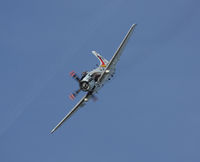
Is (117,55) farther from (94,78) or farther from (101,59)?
(101,59)

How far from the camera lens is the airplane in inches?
4304

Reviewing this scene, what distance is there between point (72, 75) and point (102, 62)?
2948 cm

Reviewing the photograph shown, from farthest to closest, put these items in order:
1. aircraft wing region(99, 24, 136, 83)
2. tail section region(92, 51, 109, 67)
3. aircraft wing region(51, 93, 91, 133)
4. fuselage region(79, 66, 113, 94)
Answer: tail section region(92, 51, 109, 67) < aircraft wing region(51, 93, 91, 133) < aircraft wing region(99, 24, 136, 83) < fuselage region(79, 66, 113, 94)

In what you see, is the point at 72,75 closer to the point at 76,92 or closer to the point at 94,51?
the point at 76,92

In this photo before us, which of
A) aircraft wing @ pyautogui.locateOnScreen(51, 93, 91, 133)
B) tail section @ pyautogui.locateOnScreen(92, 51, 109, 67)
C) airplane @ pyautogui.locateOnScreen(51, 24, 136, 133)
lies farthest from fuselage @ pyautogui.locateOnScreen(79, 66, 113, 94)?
tail section @ pyautogui.locateOnScreen(92, 51, 109, 67)

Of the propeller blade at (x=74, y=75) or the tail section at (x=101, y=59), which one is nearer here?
the propeller blade at (x=74, y=75)

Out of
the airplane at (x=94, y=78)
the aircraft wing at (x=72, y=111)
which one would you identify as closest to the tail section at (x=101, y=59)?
the airplane at (x=94, y=78)

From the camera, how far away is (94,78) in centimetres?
11288

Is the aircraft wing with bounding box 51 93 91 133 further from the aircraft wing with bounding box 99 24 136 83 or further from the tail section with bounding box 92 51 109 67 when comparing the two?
the tail section with bounding box 92 51 109 67

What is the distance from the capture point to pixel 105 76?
116 meters

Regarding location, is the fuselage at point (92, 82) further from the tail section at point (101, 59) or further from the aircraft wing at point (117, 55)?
the tail section at point (101, 59)

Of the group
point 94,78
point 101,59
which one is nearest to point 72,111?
point 94,78

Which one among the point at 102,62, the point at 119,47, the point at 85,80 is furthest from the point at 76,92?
the point at 102,62

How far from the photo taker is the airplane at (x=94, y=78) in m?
109
